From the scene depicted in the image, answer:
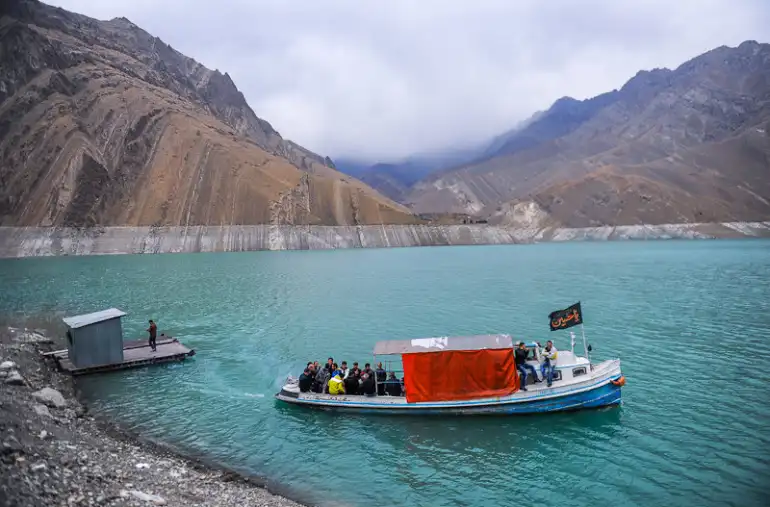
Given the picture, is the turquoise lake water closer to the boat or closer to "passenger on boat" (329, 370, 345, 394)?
the boat

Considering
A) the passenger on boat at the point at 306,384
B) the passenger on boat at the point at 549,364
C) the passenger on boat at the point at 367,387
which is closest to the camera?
the passenger on boat at the point at 549,364

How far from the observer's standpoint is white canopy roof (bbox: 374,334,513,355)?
2164 cm

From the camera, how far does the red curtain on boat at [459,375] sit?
21.5 meters

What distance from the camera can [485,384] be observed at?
2166 cm

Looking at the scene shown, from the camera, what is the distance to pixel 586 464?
58.5ft

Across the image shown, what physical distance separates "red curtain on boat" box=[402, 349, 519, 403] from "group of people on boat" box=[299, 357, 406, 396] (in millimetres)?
1307

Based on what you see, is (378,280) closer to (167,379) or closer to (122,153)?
(167,379)

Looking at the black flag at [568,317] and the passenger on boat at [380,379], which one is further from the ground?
the black flag at [568,317]

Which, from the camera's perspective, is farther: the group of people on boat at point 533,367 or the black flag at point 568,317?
the black flag at point 568,317

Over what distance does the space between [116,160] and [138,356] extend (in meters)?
145

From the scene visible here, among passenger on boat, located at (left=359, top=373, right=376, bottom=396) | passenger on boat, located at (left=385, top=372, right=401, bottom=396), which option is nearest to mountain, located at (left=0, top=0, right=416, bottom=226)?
passenger on boat, located at (left=359, top=373, right=376, bottom=396)

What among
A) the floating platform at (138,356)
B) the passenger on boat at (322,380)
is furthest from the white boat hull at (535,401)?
the floating platform at (138,356)

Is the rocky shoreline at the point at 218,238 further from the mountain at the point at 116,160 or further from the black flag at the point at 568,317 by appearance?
the black flag at the point at 568,317

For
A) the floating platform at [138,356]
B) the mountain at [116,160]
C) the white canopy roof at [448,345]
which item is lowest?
the floating platform at [138,356]
